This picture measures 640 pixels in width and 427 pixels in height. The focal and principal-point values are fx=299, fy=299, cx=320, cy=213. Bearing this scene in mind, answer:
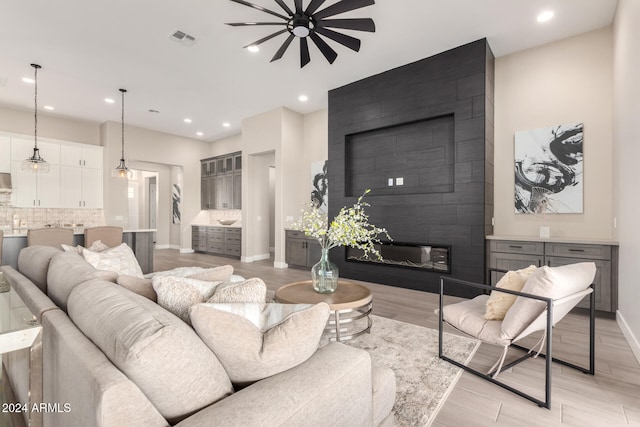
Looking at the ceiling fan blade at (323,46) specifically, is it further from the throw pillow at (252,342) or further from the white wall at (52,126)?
the white wall at (52,126)

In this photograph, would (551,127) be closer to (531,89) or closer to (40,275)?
(531,89)

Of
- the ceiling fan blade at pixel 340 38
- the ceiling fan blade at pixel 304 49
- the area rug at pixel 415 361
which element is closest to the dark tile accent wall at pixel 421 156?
the area rug at pixel 415 361

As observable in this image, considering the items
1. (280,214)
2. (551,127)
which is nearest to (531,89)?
(551,127)

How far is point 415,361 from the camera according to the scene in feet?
7.75

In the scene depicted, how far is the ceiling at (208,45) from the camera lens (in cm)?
343

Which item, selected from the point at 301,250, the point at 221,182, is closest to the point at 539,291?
the point at 301,250

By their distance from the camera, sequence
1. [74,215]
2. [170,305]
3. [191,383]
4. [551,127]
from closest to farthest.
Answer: [191,383] < [170,305] < [551,127] < [74,215]

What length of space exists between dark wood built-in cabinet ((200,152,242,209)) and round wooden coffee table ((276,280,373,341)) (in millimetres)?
5707

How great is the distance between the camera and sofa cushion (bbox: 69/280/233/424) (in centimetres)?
78

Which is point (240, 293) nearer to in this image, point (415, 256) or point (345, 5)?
point (345, 5)

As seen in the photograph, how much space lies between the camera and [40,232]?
4289 mm

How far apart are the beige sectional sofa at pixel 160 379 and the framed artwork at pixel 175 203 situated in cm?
897

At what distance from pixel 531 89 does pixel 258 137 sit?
5262 mm

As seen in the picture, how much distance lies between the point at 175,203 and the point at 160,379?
987 cm
